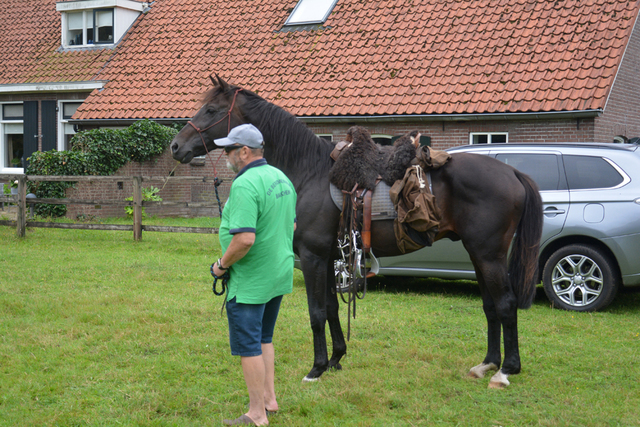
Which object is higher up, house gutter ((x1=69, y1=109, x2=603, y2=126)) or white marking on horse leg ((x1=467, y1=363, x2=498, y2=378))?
house gutter ((x1=69, y1=109, x2=603, y2=126))

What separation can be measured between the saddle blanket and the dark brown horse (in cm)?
8

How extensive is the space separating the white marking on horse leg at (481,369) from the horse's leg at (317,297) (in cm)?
119

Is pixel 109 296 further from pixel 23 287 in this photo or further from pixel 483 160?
pixel 483 160

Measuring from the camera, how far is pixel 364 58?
54.7 ft

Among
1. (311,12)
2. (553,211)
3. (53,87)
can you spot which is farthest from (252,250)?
(53,87)

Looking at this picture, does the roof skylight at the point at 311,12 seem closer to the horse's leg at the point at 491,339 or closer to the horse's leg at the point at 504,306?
the horse's leg at the point at 491,339

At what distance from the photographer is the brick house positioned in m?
13.9

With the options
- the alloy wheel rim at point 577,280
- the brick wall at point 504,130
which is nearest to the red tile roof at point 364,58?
the brick wall at point 504,130

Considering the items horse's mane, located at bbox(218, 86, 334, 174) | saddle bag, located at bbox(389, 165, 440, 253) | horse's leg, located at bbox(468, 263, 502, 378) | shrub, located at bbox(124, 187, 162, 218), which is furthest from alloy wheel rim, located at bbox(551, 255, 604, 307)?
shrub, located at bbox(124, 187, 162, 218)

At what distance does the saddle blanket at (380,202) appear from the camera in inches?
205

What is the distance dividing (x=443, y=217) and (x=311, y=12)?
15015mm

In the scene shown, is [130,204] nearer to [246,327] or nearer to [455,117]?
[455,117]

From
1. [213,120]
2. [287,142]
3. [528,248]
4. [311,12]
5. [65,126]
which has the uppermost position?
[311,12]

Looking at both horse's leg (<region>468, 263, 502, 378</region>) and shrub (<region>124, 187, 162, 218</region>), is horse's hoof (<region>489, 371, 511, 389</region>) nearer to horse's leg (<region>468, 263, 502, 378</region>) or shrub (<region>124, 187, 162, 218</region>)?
horse's leg (<region>468, 263, 502, 378</region>)
